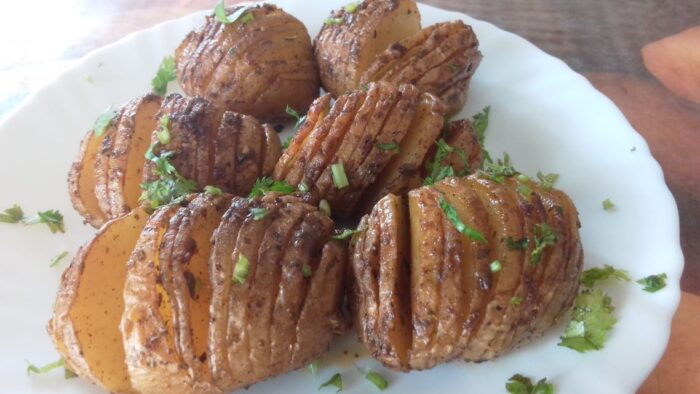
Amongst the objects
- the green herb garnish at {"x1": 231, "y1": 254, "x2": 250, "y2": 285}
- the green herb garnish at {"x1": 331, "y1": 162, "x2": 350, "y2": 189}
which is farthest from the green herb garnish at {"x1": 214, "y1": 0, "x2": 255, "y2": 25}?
the green herb garnish at {"x1": 231, "y1": 254, "x2": 250, "y2": 285}

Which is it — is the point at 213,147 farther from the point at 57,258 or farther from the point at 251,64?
the point at 57,258

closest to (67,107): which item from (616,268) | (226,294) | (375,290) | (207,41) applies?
(207,41)

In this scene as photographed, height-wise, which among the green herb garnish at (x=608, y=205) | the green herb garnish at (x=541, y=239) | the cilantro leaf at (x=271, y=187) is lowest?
the green herb garnish at (x=608, y=205)

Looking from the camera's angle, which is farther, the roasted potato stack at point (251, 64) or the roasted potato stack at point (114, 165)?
the roasted potato stack at point (251, 64)

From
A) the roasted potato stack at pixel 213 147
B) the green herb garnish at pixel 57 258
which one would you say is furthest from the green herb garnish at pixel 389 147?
the green herb garnish at pixel 57 258

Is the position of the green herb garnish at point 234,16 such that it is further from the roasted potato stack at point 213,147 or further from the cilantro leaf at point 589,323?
the cilantro leaf at point 589,323

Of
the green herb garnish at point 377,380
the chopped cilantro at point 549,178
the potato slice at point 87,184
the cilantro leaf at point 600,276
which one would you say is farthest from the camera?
the chopped cilantro at point 549,178

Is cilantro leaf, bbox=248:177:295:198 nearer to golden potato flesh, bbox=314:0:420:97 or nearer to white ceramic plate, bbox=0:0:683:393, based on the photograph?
white ceramic plate, bbox=0:0:683:393
